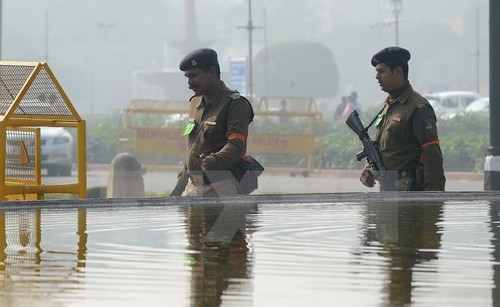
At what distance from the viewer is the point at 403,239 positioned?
4801mm

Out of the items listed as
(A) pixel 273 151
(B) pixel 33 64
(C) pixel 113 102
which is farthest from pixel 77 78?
(B) pixel 33 64

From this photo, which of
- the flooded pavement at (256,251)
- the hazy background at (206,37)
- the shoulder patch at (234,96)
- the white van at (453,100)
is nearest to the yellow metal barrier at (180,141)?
the shoulder patch at (234,96)

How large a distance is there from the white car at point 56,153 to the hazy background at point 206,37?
105275 mm

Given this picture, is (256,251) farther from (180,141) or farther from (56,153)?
(56,153)

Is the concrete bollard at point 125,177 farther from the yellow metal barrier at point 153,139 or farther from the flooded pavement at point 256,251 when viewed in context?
the yellow metal barrier at point 153,139

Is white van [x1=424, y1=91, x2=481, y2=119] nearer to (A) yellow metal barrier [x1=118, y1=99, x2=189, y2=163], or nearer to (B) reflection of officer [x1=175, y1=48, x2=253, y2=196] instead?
(A) yellow metal barrier [x1=118, y1=99, x2=189, y2=163]

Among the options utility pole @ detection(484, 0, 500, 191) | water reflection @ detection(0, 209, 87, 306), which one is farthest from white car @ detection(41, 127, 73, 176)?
water reflection @ detection(0, 209, 87, 306)

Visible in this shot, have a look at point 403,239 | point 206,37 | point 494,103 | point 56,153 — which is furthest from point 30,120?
point 206,37

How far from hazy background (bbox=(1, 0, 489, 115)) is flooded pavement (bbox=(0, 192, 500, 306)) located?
5178 inches

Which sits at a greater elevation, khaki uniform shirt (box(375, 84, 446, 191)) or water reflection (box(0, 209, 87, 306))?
khaki uniform shirt (box(375, 84, 446, 191))

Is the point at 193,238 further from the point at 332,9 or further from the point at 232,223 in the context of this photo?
the point at 332,9

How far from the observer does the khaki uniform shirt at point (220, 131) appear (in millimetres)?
7668

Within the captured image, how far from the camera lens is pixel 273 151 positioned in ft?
100.0

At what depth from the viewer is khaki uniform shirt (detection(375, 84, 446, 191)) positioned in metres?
7.57
